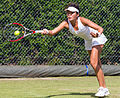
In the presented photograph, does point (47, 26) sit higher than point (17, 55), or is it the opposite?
point (47, 26)

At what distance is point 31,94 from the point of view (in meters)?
5.11

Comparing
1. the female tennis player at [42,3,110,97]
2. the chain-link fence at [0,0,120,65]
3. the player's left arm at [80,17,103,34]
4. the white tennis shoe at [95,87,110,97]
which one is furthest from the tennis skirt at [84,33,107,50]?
the chain-link fence at [0,0,120,65]

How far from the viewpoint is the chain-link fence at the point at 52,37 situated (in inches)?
312

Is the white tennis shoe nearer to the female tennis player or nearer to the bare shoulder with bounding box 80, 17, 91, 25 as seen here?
the female tennis player

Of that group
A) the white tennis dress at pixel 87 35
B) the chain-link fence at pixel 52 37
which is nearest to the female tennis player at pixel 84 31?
the white tennis dress at pixel 87 35

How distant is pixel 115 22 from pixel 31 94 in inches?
165

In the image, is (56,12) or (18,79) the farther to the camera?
(56,12)

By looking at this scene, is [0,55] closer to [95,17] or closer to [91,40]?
[95,17]

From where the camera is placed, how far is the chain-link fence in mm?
7913

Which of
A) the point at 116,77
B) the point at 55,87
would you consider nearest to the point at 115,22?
the point at 116,77

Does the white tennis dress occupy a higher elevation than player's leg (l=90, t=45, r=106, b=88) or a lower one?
higher

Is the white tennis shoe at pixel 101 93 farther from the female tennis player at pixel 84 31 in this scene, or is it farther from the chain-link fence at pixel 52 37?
the chain-link fence at pixel 52 37

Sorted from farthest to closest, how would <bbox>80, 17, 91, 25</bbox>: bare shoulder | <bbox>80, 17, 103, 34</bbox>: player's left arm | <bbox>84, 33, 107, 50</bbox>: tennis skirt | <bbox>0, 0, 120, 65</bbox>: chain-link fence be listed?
<bbox>0, 0, 120, 65</bbox>: chain-link fence < <bbox>84, 33, 107, 50</bbox>: tennis skirt < <bbox>80, 17, 91, 25</bbox>: bare shoulder < <bbox>80, 17, 103, 34</bbox>: player's left arm

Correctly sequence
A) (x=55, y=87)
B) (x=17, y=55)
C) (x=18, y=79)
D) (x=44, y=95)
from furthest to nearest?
(x=17, y=55), (x=18, y=79), (x=55, y=87), (x=44, y=95)
